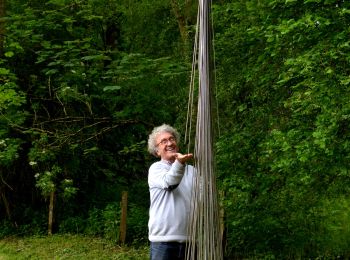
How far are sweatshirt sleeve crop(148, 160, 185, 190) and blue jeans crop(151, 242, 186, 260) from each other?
22 centimetres

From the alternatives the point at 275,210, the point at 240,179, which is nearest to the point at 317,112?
the point at 240,179

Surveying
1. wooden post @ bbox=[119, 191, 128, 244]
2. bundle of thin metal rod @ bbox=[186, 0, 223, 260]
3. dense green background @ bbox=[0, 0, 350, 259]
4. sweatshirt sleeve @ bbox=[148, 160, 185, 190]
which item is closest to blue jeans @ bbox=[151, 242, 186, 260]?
sweatshirt sleeve @ bbox=[148, 160, 185, 190]

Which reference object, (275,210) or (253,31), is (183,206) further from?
(275,210)

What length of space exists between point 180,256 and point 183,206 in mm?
194

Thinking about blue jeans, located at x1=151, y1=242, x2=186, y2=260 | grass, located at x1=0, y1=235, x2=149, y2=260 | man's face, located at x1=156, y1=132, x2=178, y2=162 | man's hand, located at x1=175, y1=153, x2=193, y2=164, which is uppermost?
man's face, located at x1=156, y1=132, x2=178, y2=162

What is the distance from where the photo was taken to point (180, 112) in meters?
5.25

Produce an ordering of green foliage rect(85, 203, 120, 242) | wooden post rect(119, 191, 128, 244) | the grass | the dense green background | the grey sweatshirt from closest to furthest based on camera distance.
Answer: the grey sweatshirt < the dense green background < the grass < wooden post rect(119, 191, 128, 244) < green foliage rect(85, 203, 120, 242)

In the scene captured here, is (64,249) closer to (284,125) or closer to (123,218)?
(123,218)

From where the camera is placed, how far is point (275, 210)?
4.69 m

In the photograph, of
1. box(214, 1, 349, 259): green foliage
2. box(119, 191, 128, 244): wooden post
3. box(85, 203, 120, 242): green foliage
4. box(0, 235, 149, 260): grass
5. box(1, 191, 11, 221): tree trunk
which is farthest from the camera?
box(1, 191, 11, 221): tree trunk

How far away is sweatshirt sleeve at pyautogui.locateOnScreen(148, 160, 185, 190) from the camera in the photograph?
169 cm

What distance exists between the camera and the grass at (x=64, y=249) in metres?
5.43

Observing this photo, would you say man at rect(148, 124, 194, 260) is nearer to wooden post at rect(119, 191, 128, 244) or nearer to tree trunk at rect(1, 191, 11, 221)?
wooden post at rect(119, 191, 128, 244)

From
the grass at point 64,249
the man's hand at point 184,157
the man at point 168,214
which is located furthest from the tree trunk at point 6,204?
the man's hand at point 184,157
